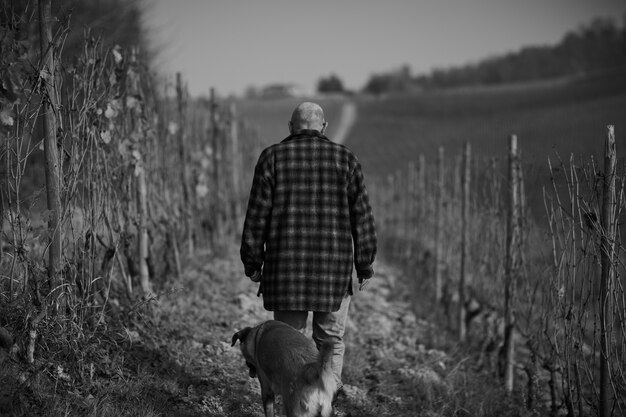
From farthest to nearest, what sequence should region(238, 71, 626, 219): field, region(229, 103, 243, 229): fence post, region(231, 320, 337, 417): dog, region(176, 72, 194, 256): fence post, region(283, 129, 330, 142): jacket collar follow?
region(238, 71, 626, 219): field
region(229, 103, 243, 229): fence post
region(176, 72, 194, 256): fence post
region(283, 129, 330, 142): jacket collar
region(231, 320, 337, 417): dog

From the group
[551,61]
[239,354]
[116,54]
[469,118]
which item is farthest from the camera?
[551,61]

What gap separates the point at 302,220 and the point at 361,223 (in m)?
0.38

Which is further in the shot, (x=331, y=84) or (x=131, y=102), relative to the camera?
(x=331, y=84)

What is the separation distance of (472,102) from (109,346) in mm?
49455

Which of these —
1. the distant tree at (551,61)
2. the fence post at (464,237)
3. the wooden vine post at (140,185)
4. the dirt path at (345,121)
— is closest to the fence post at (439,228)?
the fence post at (464,237)

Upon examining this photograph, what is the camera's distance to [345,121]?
51.0 meters

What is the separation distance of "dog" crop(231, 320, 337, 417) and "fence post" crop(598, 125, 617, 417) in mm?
1899

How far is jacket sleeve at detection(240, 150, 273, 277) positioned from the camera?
3.34 m

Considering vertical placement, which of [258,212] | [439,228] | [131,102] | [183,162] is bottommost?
[439,228]

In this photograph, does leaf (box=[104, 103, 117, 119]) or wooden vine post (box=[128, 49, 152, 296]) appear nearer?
leaf (box=[104, 103, 117, 119])

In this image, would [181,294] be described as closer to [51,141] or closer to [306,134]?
[51,141]

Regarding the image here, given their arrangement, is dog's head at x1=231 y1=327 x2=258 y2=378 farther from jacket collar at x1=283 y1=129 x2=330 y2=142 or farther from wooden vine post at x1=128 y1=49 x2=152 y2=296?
wooden vine post at x1=128 y1=49 x2=152 y2=296

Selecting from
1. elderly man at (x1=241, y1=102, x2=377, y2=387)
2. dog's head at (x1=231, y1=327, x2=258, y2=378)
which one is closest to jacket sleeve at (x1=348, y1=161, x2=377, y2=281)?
elderly man at (x1=241, y1=102, x2=377, y2=387)

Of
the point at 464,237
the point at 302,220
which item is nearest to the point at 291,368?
the point at 302,220
